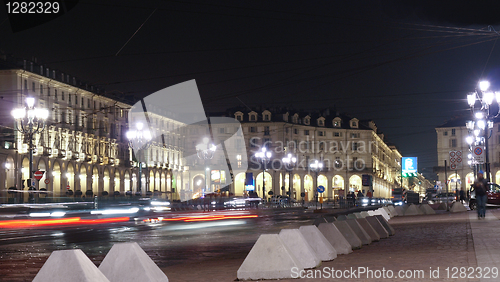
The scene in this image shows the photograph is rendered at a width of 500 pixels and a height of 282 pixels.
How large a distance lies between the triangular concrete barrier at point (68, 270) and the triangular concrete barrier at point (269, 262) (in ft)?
8.72

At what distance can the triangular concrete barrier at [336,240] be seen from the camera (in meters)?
11.5

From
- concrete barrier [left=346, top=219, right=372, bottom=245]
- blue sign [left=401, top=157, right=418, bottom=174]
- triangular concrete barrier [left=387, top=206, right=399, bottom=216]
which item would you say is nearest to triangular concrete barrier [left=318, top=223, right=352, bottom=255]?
concrete barrier [left=346, top=219, right=372, bottom=245]

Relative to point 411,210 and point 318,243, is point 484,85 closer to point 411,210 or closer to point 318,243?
point 411,210

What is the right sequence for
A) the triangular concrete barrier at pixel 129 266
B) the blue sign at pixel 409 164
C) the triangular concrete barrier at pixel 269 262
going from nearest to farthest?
the triangular concrete barrier at pixel 129 266 → the triangular concrete barrier at pixel 269 262 → the blue sign at pixel 409 164

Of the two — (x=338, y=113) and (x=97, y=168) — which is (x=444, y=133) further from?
(x=97, y=168)

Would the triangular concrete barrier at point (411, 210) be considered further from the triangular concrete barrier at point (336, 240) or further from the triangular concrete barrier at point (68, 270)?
the triangular concrete barrier at point (68, 270)

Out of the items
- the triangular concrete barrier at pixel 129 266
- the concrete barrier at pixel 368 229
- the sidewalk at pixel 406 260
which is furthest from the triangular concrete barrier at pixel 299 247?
the concrete barrier at pixel 368 229

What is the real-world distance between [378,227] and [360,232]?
2375 mm

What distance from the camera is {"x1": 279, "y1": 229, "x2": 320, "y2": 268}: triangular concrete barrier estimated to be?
930cm

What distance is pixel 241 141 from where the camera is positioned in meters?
119

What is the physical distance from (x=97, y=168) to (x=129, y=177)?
1257 centimetres

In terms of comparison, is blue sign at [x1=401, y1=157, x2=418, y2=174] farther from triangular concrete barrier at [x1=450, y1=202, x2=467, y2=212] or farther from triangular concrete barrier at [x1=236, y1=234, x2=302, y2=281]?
triangular concrete barrier at [x1=236, y1=234, x2=302, y2=281]

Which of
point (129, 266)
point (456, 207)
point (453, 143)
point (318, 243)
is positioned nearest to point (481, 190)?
point (456, 207)

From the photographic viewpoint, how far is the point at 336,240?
11570 mm
